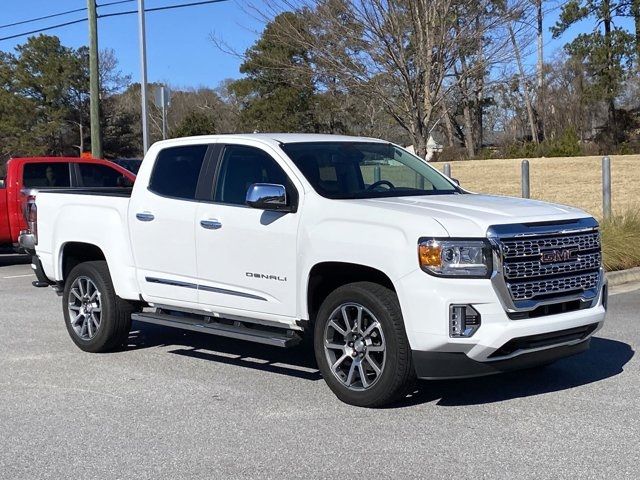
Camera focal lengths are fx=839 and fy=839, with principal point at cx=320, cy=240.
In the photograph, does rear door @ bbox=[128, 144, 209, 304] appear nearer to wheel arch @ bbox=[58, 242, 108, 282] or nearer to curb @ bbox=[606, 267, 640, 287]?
wheel arch @ bbox=[58, 242, 108, 282]

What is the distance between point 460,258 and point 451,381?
163 cm

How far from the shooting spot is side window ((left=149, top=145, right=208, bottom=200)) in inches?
279

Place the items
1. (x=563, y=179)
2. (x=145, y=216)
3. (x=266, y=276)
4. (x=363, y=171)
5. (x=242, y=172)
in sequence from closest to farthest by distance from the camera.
Answer: (x=266, y=276) → (x=242, y=172) → (x=363, y=171) → (x=145, y=216) → (x=563, y=179)

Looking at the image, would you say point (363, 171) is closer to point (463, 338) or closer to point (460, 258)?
point (460, 258)

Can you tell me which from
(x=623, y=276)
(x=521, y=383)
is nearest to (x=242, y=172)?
(x=521, y=383)

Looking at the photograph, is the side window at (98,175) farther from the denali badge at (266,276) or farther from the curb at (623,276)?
the denali badge at (266,276)

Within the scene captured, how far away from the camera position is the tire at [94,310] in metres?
7.61

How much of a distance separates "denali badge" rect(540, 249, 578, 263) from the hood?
222 mm

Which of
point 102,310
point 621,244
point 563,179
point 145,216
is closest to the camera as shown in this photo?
point 145,216

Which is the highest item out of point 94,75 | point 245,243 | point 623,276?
point 94,75

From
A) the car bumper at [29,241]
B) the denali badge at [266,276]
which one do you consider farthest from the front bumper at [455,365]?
the car bumper at [29,241]

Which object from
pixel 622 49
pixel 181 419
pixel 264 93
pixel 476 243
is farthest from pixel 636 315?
pixel 622 49

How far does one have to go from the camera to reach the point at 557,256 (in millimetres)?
5633

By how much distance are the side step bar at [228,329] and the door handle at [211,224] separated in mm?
784
